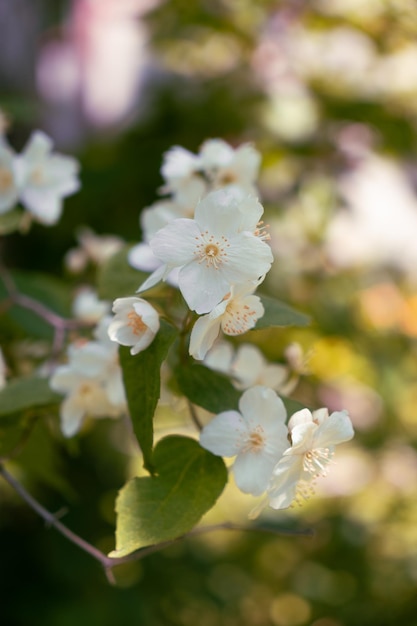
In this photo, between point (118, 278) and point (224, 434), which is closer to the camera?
point (224, 434)

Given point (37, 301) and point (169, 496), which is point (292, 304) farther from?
point (169, 496)

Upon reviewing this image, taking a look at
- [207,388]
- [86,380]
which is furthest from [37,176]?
[207,388]

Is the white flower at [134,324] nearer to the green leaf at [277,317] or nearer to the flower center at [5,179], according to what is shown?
the green leaf at [277,317]

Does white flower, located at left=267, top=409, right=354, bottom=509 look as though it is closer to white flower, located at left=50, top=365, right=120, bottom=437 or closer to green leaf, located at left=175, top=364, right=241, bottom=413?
green leaf, located at left=175, top=364, right=241, bottom=413

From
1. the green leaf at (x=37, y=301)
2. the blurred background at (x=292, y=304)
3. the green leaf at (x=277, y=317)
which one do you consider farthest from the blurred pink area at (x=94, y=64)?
the green leaf at (x=277, y=317)

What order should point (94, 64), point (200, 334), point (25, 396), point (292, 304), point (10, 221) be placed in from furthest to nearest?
point (94, 64) → point (292, 304) → point (10, 221) → point (25, 396) → point (200, 334)

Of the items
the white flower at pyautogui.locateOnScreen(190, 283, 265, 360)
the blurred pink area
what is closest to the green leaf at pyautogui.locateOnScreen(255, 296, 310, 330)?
the white flower at pyautogui.locateOnScreen(190, 283, 265, 360)
